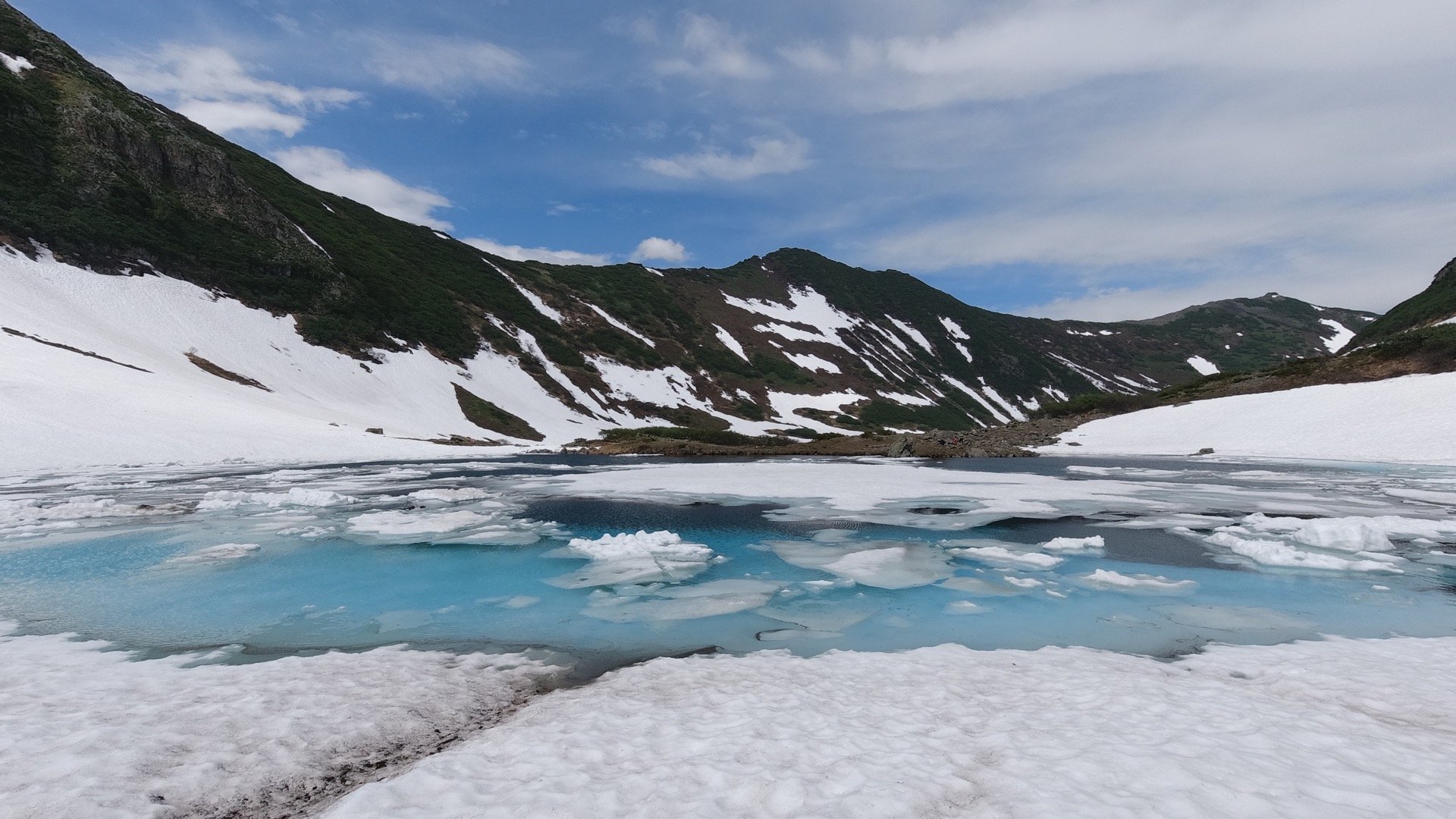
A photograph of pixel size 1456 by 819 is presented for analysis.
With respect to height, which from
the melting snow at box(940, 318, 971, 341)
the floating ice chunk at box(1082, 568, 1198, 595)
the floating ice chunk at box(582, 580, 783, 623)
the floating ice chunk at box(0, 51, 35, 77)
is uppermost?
the floating ice chunk at box(0, 51, 35, 77)

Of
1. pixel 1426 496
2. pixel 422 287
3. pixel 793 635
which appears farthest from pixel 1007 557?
pixel 422 287

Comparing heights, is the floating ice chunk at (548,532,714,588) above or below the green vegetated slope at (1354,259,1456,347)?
below

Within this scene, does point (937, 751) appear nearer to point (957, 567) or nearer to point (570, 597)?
point (570, 597)

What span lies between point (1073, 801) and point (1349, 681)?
493 centimetres

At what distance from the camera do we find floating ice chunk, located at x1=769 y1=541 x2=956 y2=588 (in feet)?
40.5

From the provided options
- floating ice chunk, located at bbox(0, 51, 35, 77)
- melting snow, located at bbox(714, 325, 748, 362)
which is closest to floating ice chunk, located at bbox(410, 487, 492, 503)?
floating ice chunk, located at bbox(0, 51, 35, 77)

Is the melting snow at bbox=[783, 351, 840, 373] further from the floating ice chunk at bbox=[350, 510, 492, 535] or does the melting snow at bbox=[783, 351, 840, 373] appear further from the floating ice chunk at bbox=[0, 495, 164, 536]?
the floating ice chunk at bbox=[0, 495, 164, 536]

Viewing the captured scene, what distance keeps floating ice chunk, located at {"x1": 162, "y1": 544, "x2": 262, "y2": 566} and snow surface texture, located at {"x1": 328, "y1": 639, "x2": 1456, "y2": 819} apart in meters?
11.3

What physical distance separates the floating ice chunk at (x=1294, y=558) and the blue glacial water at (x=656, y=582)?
308mm

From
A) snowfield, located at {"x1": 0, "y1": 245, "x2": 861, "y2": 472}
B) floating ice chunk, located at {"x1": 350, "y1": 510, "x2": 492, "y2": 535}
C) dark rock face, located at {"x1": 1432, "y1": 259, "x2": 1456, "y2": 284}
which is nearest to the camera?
floating ice chunk, located at {"x1": 350, "y1": 510, "x2": 492, "y2": 535}

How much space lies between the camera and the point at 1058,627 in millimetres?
9391

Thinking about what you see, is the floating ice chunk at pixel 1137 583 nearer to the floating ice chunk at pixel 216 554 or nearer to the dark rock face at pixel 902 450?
the floating ice chunk at pixel 216 554

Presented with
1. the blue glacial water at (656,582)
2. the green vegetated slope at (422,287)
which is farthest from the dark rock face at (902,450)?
the green vegetated slope at (422,287)

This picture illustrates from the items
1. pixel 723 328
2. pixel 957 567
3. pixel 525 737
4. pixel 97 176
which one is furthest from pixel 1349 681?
pixel 723 328
